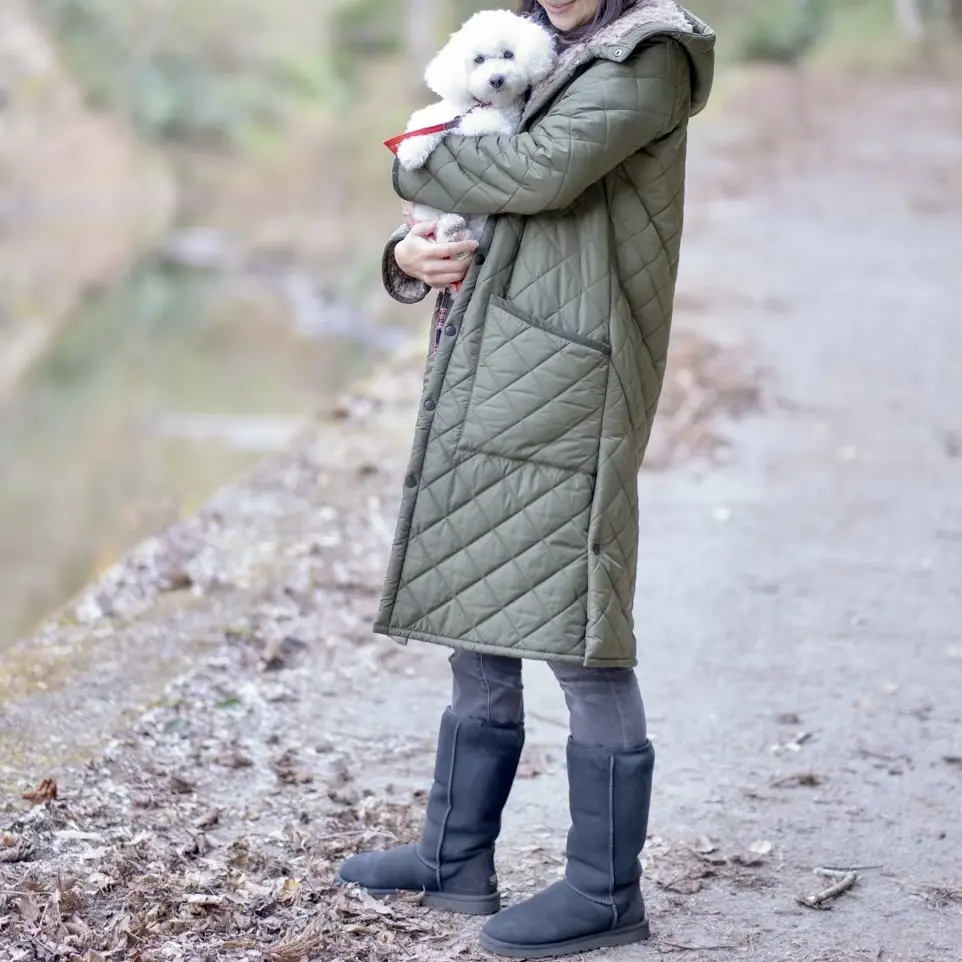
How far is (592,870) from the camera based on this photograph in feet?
8.82

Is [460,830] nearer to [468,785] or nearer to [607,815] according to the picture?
[468,785]

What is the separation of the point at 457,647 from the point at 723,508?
3199 mm

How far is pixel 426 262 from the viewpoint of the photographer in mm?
2607

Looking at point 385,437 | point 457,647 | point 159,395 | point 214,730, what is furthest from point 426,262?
point 159,395

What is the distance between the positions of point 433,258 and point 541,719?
5.68 feet

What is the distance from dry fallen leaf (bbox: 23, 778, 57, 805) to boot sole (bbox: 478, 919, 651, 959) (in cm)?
102

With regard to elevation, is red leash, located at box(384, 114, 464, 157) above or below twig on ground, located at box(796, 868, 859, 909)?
above

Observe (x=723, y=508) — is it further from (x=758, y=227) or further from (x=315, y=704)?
(x=758, y=227)

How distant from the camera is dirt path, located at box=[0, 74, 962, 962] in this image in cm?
282

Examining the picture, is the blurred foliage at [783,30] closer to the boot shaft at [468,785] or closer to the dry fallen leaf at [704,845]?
the dry fallen leaf at [704,845]

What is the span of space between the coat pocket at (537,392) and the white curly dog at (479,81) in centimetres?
21

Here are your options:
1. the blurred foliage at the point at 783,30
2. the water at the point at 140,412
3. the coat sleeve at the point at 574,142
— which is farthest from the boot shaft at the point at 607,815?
the blurred foliage at the point at 783,30

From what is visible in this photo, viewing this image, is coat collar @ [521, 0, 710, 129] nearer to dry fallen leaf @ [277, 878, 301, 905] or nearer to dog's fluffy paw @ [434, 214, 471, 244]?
dog's fluffy paw @ [434, 214, 471, 244]

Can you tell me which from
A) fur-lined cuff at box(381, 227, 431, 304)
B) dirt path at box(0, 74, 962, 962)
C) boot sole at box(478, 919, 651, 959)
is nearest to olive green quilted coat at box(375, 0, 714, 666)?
fur-lined cuff at box(381, 227, 431, 304)
